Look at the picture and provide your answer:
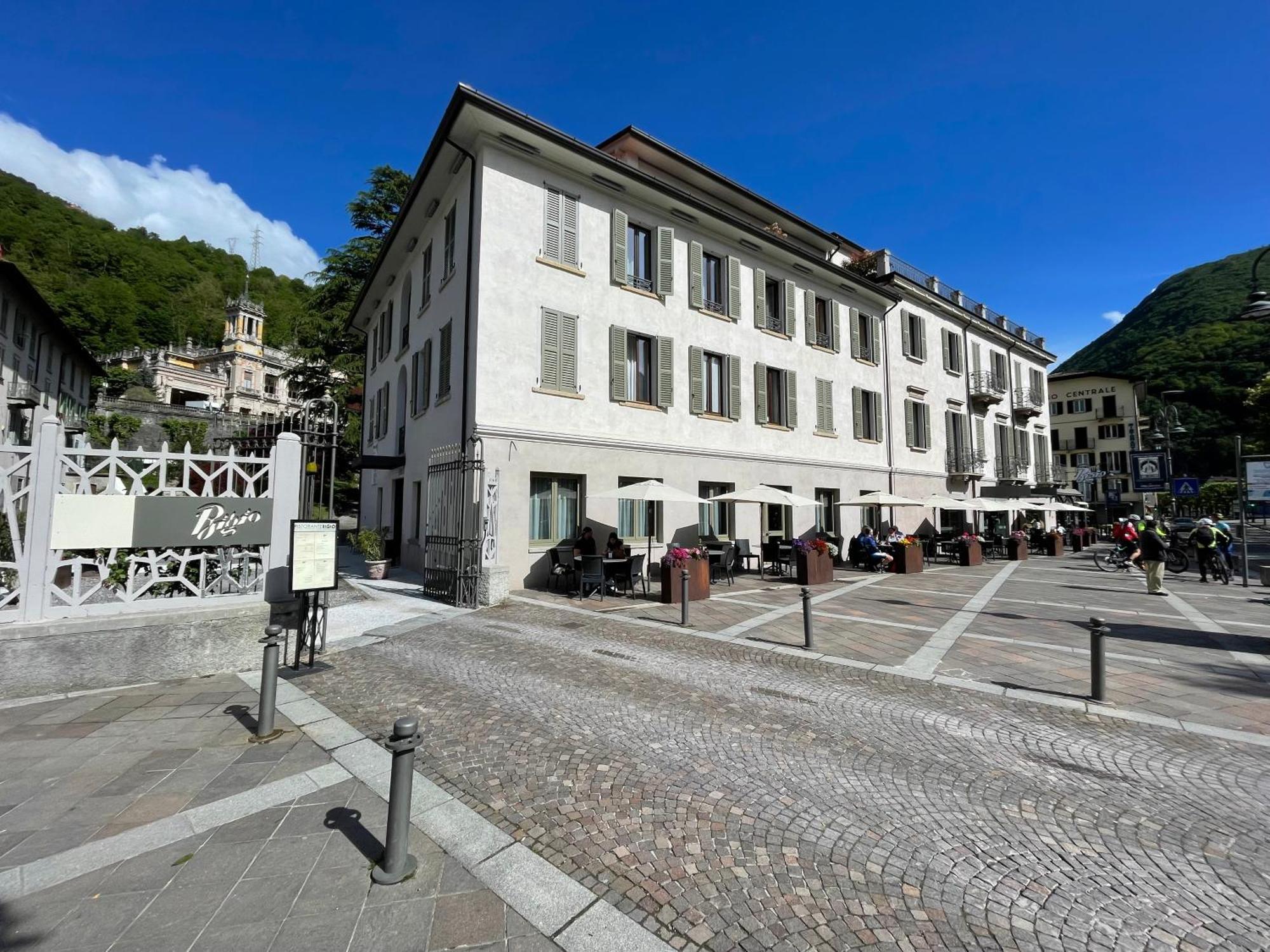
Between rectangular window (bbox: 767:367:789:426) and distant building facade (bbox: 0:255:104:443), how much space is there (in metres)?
27.6

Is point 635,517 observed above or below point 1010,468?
below

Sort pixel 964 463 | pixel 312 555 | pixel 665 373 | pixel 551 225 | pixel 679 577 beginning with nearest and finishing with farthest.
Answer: pixel 312 555 < pixel 679 577 < pixel 551 225 < pixel 665 373 < pixel 964 463

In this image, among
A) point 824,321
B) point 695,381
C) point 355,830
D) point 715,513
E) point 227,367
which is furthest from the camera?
point 227,367

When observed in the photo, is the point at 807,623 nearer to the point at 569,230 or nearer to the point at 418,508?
the point at 569,230

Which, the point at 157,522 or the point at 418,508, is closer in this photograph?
the point at 157,522

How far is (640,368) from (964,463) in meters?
18.4

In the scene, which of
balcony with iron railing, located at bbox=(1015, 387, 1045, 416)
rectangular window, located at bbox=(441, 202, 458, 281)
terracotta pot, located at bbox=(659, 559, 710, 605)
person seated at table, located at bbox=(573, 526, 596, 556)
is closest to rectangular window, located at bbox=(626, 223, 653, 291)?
rectangular window, located at bbox=(441, 202, 458, 281)

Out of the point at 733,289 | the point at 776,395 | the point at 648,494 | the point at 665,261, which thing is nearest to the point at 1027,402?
the point at 776,395

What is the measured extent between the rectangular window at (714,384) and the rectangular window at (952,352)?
571 inches

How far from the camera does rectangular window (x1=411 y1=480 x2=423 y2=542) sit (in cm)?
1538

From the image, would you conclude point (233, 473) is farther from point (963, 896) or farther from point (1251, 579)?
point (1251, 579)

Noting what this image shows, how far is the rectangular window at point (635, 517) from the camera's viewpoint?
14.4 m

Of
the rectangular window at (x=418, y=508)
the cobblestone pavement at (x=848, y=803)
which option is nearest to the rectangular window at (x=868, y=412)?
the rectangular window at (x=418, y=508)

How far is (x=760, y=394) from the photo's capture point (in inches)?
692
